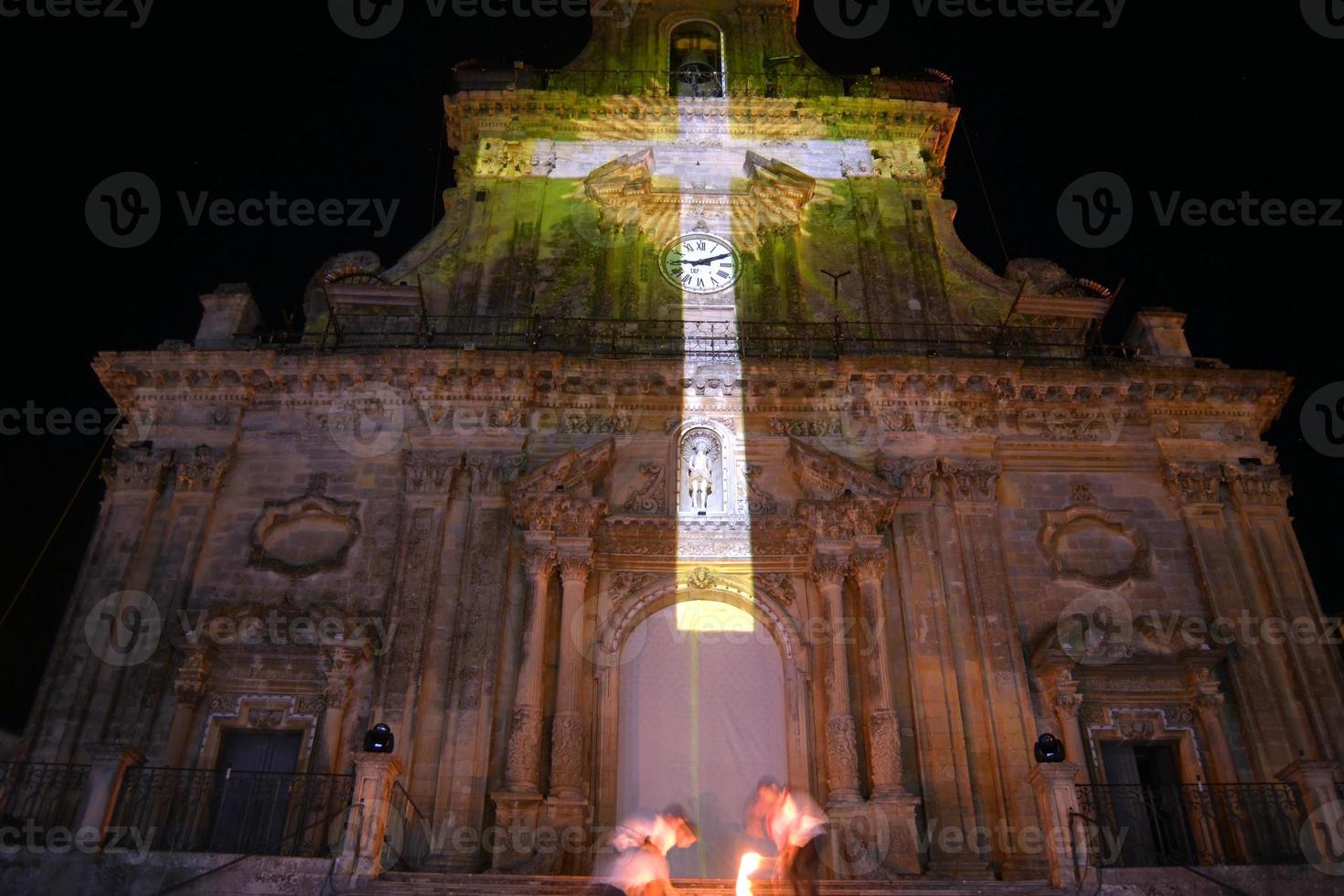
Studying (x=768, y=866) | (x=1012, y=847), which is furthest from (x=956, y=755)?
(x=768, y=866)

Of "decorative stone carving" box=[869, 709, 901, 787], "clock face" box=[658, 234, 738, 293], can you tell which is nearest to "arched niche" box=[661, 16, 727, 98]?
"clock face" box=[658, 234, 738, 293]

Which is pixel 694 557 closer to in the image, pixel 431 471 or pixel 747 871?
pixel 431 471

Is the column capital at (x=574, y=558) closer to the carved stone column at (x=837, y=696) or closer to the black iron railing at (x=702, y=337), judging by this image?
the carved stone column at (x=837, y=696)

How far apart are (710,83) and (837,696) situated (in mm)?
14926

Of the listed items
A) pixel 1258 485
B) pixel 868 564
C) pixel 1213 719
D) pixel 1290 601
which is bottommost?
pixel 1213 719

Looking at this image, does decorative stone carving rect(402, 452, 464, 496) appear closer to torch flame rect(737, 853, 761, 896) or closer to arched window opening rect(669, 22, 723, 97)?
torch flame rect(737, 853, 761, 896)

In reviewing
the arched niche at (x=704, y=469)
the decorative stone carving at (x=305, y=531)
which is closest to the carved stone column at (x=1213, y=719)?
the arched niche at (x=704, y=469)

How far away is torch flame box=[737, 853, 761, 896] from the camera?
30.6 ft

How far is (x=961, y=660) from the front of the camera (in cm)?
1645

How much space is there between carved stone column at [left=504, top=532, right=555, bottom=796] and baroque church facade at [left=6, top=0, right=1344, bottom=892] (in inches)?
2.3

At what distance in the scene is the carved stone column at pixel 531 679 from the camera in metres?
15.1

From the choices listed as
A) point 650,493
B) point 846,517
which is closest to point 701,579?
point 650,493

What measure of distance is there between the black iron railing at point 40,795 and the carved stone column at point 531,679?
5.43 meters

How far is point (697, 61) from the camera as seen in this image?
2567 centimetres
